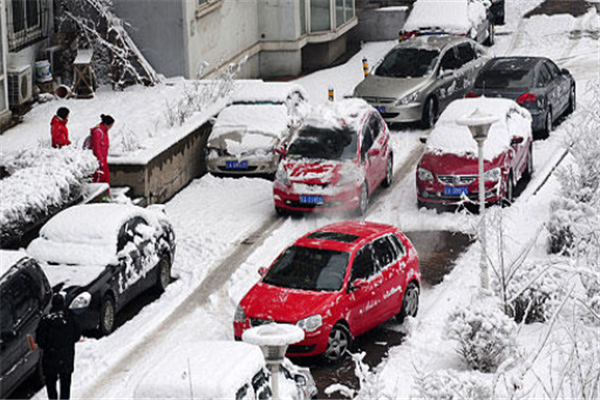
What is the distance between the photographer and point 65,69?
3028 centimetres

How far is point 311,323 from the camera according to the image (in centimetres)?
1686

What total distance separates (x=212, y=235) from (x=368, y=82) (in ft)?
27.8

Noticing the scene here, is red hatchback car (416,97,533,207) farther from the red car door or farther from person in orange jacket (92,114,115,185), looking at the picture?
person in orange jacket (92,114,115,185)

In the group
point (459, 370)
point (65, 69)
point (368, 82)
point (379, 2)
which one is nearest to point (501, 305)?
point (459, 370)

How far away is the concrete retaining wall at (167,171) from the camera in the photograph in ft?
77.5

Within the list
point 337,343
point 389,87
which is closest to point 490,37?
point 389,87

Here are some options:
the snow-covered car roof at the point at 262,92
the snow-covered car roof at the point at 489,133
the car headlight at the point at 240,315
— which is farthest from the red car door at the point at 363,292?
the snow-covered car roof at the point at 262,92

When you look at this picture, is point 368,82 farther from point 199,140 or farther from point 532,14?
point 532,14

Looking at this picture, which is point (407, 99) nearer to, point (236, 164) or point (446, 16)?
point (236, 164)

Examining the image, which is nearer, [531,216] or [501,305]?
[501,305]

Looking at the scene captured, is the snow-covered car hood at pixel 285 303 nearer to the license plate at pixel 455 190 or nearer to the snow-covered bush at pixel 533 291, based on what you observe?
the snow-covered bush at pixel 533 291

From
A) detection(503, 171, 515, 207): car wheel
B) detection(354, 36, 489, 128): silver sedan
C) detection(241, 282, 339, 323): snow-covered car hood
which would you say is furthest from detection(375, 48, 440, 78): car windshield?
detection(241, 282, 339, 323): snow-covered car hood

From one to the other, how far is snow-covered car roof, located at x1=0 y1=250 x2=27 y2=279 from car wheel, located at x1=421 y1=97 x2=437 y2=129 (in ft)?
46.2

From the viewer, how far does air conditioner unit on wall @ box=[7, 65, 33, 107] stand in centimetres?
2745
